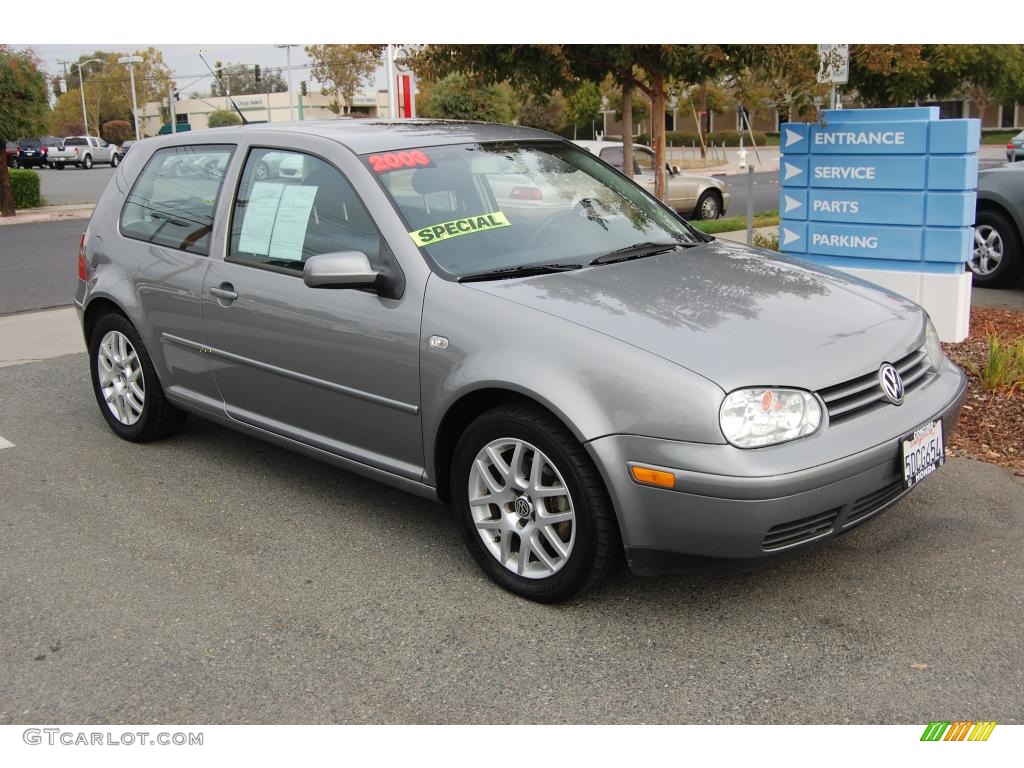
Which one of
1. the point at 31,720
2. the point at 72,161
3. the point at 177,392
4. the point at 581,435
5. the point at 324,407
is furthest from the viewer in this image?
the point at 72,161

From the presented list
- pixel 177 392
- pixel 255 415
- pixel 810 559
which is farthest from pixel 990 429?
pixel 177 392

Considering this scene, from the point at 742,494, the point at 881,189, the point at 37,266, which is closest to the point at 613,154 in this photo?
Result: the point at 37,266

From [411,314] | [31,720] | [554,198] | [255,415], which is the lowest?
[31,720]

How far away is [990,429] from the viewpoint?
5.33m

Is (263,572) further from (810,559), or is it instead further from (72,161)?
(72,161)

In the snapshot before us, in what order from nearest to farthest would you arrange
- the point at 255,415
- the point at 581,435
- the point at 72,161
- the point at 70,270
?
1. the point at 581,435
2. the point at 255,415
3. the point at 70,270
4. the point at 72,161

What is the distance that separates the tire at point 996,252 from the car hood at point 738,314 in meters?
5.35

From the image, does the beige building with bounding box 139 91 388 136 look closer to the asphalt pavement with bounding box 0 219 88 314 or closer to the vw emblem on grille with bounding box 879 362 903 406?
the asphalt pavement with bounding box 0 219 88 314

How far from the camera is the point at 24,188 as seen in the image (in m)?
27.8

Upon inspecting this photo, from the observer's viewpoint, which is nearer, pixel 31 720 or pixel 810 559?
pixel 31 720

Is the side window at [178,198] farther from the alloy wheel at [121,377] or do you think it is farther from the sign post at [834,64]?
the sign post at [834,64]

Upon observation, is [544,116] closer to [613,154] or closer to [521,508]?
[613,154]

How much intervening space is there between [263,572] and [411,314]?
1.19 m

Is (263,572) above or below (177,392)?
below
